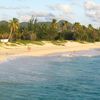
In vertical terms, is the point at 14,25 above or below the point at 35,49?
above

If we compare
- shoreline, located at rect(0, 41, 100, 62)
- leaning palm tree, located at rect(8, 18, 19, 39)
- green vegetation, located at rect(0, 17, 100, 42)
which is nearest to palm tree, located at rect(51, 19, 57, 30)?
green vegetation, located at rect(0, 17, 100, 42)

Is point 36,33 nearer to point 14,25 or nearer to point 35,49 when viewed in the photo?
point 14,25

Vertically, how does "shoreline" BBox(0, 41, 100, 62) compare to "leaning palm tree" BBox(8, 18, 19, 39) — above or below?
below

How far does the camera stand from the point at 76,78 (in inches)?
1284

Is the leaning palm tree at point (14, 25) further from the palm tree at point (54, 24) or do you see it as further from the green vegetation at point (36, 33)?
the palm tree at point (54, 24)

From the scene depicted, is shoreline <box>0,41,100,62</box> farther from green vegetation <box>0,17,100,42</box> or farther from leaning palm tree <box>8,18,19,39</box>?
leaning palm tree <box>8,18,19,39</box>

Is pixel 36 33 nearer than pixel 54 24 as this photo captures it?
Yes

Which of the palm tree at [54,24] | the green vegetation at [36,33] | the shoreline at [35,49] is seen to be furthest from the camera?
the palm tree at [54,24]

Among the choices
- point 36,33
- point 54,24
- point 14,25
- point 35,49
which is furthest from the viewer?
point 54,24

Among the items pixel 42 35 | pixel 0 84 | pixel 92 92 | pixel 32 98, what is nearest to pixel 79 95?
pixel 92 92

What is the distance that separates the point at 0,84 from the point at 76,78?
808cm

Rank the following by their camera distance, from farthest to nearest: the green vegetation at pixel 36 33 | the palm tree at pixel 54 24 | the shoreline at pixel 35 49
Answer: the palm tree at pixel 54 24, the green vegetation at pixel 36 33, the shoreline at pixel 35 49

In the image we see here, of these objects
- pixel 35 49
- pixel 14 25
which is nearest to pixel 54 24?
pixel 14 25

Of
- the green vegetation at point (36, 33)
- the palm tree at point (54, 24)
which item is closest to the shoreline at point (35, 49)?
the green vegetation at point (36, 33)
